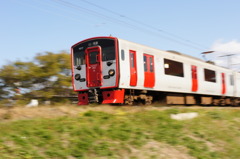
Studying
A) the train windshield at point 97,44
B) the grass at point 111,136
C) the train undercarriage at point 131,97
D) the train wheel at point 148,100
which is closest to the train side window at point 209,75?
the train undercarriage at point 131,97

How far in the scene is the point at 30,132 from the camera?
203 inches

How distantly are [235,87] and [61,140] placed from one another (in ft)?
65.8

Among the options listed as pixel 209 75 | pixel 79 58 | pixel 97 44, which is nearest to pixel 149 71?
pixel 97 44

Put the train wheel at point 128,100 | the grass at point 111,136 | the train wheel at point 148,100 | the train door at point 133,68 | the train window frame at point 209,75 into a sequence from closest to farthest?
1. the grass at point 111,136
2. the train door at point 133,68
3. the train wheel at point 128,100
4. the train wheel at point 148,100
5. the train window frame at point 209,75

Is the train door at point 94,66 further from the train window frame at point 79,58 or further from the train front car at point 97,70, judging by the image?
the train window frame at point 79,58

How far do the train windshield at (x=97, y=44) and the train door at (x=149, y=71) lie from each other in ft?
5.91

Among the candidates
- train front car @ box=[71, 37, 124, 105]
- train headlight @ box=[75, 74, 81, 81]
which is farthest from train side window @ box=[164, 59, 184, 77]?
train headlight @ box=[75, 74, 81, 81]

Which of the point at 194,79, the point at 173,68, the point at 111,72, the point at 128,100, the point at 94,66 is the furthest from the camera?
the point at 194,79

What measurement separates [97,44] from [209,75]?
947 cm

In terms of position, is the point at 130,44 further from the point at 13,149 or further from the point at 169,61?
the point at 13,149

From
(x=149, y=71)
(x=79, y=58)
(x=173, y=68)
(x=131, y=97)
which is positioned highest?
(x=79, y=58)

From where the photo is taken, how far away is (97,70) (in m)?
11.5

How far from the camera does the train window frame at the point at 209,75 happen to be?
17739 mm

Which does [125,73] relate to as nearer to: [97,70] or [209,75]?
[97,70]
